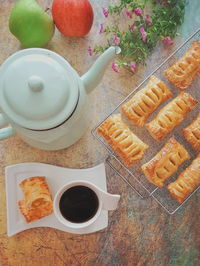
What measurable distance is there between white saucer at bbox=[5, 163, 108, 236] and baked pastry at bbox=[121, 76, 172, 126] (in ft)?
0.58

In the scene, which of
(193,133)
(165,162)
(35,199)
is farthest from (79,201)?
(193,133)

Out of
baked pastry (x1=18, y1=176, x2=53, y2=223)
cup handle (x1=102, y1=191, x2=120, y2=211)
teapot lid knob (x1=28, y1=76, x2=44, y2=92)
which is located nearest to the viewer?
teapot lid knob (x1=28, y1=76, x2=44, y2=92)

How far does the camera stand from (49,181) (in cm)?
131

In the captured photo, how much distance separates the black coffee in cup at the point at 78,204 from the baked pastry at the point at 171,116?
10.4 inches

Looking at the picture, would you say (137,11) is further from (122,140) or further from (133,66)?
(122,140)

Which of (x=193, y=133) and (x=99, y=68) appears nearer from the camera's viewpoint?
(x=99, y=68)

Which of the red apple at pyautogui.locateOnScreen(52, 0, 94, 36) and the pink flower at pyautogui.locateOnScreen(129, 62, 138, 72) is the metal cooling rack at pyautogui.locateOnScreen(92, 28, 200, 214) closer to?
the pink flower at pyautogui.locateOnScreen(129, 62, 138, 72)

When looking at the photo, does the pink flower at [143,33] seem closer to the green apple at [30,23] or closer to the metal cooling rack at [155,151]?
the metal cooling rack at [155,151]

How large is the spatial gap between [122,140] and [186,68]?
28 centimetres

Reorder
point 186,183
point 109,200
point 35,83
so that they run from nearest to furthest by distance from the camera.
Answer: point 35,83
point 109,200
point 186,183

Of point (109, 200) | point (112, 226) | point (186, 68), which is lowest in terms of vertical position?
point (112, 226)

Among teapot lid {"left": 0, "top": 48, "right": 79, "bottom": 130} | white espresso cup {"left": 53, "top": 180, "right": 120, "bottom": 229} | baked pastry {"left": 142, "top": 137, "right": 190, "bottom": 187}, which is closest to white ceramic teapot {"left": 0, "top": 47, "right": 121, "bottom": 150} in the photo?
teapot lid {"left": 0, "top": 48, "right": 79, "bottom": 130}

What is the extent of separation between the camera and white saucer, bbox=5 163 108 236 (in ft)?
4.27

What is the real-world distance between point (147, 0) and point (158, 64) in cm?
20
